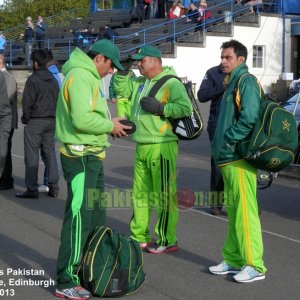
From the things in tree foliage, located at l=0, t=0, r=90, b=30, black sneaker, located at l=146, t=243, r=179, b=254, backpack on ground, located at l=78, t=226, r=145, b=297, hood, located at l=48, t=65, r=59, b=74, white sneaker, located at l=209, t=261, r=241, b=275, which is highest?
tree foliage, located at l=0, t=0, r=90, b=30

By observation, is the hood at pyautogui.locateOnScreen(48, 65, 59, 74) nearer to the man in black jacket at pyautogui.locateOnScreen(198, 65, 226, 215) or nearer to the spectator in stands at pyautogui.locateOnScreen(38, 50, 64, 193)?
the spectator in stands at pyautogui.locateOnScreen(38, 50, 64, 193)

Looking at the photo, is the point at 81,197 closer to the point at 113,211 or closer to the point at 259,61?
the point at 113,211

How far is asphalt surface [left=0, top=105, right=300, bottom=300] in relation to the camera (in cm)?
610

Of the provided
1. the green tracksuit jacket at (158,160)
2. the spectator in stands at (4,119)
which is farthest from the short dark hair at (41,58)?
the green tracksuit jacket at (158,160)

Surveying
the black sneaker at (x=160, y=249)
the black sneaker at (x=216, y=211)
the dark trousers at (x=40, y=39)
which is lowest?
the black sneaker at (x=216, y=211)

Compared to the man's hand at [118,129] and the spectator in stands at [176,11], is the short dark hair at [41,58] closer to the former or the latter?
the man's hand at [118,129]

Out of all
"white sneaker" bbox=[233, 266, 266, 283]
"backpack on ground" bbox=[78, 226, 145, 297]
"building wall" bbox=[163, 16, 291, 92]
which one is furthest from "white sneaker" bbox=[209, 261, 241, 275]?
"building wall" bbox=[163, 16, 291, 92]

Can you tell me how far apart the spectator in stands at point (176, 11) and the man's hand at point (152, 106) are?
2344 centimetres

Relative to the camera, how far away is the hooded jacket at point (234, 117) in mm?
6074

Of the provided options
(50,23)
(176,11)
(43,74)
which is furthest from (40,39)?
(43,74)

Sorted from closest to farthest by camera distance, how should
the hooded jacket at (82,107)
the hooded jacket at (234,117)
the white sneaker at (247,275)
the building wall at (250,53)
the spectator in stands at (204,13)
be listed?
1. the hooded jacket at (82,107)
2. the hooded jacket at (234,117)
3. the white sneaker at (247,275)
4. the building wall at (250,53)
5. the spectator in stands at (204,13)

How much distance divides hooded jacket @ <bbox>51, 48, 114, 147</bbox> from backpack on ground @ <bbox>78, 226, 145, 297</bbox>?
0.78 metres

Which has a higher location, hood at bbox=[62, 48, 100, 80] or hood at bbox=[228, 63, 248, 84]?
hood at bbox=[62, 48, 100, 80]

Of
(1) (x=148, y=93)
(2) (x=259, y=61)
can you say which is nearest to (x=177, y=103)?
(1) (x=148, y=93)
